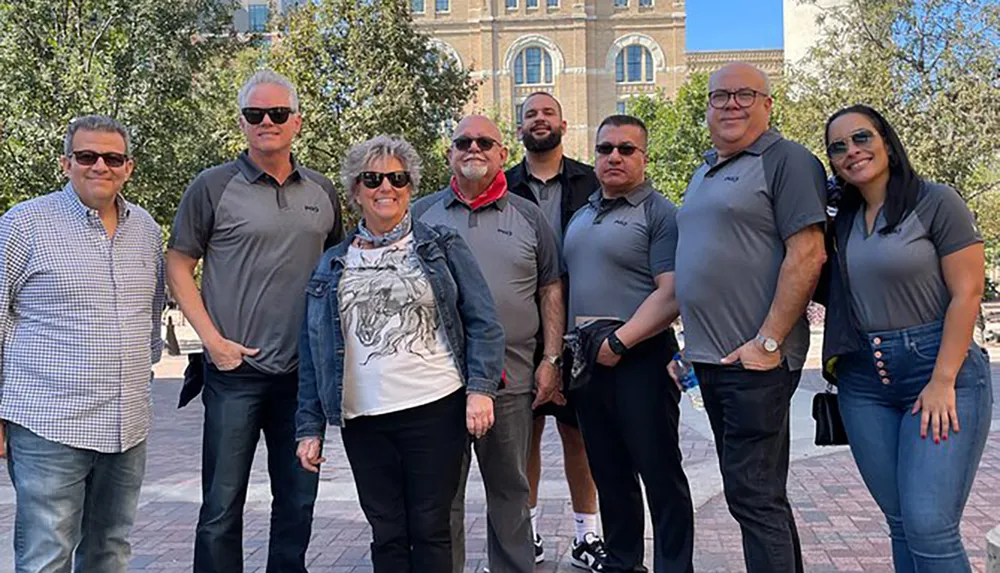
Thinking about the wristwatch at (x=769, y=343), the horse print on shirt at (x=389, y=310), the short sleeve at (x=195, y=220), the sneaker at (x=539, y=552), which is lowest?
the sneaker at (x=539, y=552)

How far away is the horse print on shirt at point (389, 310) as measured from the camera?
350 cm

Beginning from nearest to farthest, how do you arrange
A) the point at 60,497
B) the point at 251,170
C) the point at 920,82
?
the point at 60,497, the point at 251,170, the point at 920,82

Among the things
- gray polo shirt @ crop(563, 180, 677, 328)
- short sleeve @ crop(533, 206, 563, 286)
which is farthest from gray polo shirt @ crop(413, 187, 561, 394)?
gray polo shirt @ crop(563, 180, 677, 328)

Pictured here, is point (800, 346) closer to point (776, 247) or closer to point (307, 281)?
point (776, 247)

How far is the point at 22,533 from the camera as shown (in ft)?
11.5

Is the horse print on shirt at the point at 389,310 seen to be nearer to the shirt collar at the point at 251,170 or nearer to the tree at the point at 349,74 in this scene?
the shirt collar at the point at 251,170

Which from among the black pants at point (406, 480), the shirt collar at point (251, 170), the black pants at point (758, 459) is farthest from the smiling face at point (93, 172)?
the black pants at point (758, 459)

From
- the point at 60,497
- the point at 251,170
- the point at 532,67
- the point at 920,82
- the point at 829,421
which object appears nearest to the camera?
the point at 60,497

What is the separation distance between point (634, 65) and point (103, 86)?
55.7 meters

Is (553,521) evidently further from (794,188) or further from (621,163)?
(794,188)

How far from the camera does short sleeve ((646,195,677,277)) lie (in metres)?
4.16

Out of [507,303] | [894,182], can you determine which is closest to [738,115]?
[894,182]

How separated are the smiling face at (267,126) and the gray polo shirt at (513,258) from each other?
0.77 metres

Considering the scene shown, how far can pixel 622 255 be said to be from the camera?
13.9 feet
